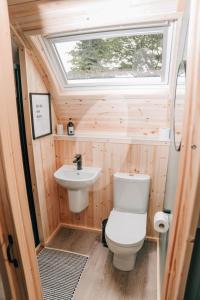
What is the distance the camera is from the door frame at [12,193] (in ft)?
2.10

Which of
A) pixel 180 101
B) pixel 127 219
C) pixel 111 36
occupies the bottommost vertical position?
pixel 127 219

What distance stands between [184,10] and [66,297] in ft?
7.87

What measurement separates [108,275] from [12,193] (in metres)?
1.64

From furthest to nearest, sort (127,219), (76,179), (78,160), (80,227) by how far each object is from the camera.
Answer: (80,227) → (78,160) → (76,179) → (127,219)

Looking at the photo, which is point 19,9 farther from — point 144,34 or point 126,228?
point 126,228

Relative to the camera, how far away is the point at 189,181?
67 centimetres

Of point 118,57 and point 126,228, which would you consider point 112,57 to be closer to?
point 118,57

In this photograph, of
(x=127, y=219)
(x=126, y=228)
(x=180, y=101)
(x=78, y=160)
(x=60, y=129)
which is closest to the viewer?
(x=180, y=101)

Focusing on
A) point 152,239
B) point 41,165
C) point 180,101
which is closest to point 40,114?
point 41,165

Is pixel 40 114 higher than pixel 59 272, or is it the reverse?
pixel 40 114

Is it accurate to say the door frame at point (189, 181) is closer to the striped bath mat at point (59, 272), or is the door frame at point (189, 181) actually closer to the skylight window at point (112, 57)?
the skylight window at point (112, 57)

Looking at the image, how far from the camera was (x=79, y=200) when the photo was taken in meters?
2.21

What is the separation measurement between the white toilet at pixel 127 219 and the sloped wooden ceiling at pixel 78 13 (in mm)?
1441

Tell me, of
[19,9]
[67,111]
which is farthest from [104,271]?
[19,9]
